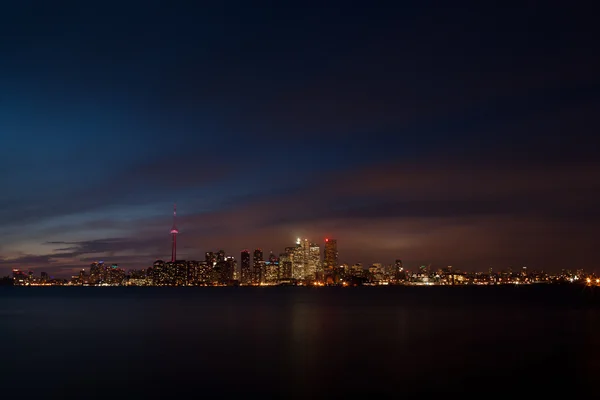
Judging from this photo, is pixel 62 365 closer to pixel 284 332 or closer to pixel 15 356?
pixel 15 356

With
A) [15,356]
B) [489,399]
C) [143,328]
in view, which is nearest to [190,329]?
[143,328]

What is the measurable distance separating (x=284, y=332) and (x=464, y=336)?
61.6 ft

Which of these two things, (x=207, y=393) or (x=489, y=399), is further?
(x=207, y=393)

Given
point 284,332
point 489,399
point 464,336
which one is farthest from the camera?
point 284,332

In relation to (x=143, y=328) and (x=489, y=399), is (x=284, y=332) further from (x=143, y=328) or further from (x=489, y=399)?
(x=489, y=399)

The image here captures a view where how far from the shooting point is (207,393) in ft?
94.5

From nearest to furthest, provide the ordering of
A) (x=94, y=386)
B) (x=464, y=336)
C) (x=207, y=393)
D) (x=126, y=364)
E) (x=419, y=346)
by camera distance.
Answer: (x=207, y=393), (x=94, y=386), (x=126, y=364), (x=419, y=346), (x=464, y=336)

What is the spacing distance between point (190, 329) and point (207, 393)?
3225 centimetres

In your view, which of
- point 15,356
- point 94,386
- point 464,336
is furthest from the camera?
point 464,336

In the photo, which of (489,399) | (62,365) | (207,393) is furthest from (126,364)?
(489,399)

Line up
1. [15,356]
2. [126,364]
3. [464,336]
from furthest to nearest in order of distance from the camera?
[464,336] < [15,356] < [126,364]

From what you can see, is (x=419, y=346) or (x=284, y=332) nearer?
(x=419, y=346)

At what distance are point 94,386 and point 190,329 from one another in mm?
29438

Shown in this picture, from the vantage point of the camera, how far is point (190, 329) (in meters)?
59.9
